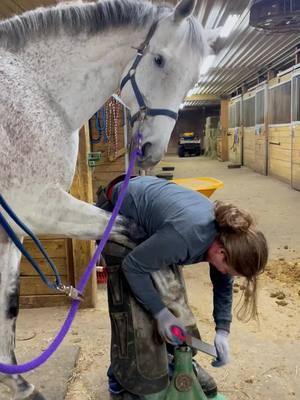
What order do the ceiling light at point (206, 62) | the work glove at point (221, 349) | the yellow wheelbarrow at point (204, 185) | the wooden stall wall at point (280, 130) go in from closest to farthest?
1. the ceiling light at point (206, 62)
2. the work glove at point (221, 349)
3. the yellow wheelbarrow at point (204, 185)
4. the wooden stall wall at point (280, 130)

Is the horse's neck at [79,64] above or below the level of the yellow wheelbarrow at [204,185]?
above

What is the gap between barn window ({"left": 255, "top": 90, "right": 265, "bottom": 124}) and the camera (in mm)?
10359

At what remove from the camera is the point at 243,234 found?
129cm

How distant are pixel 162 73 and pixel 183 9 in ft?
0.64

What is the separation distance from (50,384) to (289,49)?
7.92 m

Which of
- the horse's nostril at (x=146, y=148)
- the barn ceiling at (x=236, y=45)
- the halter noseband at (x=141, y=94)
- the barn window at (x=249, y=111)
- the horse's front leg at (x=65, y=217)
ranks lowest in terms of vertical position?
the horse's front leg at (x=65, y=217)

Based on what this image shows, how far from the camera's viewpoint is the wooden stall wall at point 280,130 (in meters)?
8.12

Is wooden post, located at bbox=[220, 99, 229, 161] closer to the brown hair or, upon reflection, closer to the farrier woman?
the farrier woman

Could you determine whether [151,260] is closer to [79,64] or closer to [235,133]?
[79,64]

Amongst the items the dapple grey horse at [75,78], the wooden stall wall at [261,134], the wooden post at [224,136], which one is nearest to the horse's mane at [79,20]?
the dapple grey horse at [75,78]

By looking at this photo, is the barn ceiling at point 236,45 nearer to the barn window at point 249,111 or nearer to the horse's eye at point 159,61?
the horse's eye at point 159,61

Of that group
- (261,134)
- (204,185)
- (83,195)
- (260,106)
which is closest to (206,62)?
(204,185)

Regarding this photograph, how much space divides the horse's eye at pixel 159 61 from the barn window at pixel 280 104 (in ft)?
24.0

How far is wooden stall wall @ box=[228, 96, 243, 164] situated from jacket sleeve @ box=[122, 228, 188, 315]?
12.3 metres
